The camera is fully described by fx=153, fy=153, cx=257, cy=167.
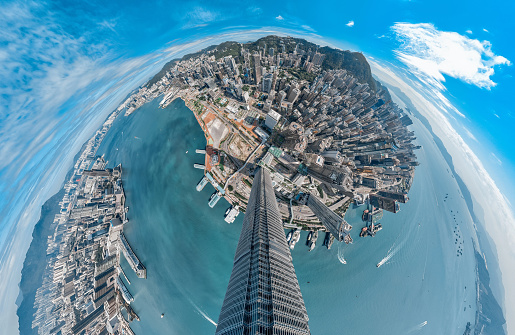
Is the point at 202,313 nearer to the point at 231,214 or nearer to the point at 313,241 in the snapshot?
the point at 231,214

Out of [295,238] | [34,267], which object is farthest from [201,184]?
[34,267]

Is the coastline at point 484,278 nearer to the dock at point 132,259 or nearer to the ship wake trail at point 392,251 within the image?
the ship wake trail at point 392,251

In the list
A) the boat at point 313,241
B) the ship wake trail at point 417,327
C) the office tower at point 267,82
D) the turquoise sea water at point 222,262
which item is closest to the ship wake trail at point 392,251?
the turquoise sea water at point 222,262

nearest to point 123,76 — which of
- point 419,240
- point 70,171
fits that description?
point 70,171

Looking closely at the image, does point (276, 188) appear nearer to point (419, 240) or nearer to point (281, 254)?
point (281, 254)

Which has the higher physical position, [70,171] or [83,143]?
[83,143]

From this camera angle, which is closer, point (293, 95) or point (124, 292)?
point (124, 292)

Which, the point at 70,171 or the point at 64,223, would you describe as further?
the point at 70,171

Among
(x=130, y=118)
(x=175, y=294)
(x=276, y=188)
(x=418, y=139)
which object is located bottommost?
(x=175, y=294)

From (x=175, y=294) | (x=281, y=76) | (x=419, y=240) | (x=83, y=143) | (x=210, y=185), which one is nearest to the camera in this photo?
(x=175, y=294)
